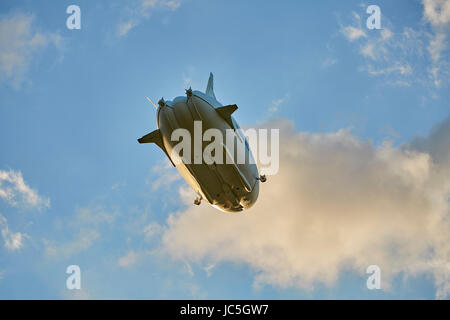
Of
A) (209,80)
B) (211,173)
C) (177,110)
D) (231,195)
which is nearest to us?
(177,110)

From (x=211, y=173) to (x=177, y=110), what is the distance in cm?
836

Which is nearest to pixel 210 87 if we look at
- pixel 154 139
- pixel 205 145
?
pixel 154 139

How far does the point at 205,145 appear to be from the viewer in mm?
38188

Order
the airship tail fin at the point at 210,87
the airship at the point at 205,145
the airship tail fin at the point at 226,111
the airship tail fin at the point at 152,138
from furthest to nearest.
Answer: the airship tail fin at the point at 210,87
the airship tail fin at the point at 152,138
the airship tail fin at the point at 226,111
the airship at the point at 205,145

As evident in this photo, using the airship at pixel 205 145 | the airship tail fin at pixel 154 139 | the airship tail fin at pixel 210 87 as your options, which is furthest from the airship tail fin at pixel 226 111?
the airship tail fin at pixel 210 87

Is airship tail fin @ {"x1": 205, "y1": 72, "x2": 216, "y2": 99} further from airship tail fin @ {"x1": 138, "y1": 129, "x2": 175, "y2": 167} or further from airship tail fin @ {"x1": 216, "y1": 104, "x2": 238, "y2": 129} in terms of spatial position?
airship tail fin @ {"x1": 216, "y1": 104, "x2": 238, "y2": 129}

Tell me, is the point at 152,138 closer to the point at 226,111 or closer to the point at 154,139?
the point at 154,139

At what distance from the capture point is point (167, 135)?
38219 millimetres

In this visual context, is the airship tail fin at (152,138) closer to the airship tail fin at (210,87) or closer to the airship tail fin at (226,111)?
the airship tail fin at (226,111)

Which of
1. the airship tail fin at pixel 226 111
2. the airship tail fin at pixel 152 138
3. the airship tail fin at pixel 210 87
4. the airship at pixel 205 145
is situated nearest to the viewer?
the airship at pixel 205 145

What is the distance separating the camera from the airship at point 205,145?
122 feet

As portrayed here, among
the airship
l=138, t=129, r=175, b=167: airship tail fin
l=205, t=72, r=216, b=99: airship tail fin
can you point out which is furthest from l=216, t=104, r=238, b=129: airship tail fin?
l=205, t=72, r=216, b=99: airship tail fin
